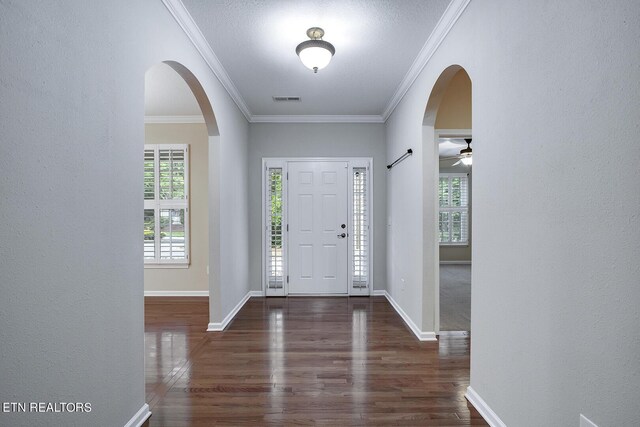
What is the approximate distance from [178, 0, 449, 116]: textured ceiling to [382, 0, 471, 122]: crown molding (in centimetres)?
5

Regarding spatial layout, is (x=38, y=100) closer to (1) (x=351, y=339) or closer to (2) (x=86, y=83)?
(2) (x=86, y=83)

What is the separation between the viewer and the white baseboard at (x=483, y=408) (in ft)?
6.09

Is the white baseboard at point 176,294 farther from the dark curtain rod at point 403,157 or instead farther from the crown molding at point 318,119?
the dark curtain rod at point 403,157

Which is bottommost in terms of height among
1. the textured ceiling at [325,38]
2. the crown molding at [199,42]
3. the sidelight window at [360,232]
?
the sidelight window at [360,232]

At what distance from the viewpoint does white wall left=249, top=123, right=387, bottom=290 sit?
4.99m

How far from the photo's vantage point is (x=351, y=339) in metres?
3.25

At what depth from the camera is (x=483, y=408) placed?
2.00 meters

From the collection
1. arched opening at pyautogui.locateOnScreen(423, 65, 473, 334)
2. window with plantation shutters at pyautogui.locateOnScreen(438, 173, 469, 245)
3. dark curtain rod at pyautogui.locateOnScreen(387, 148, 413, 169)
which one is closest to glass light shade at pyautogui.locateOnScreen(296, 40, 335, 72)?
arched opening at pyautogui.locateOnScreen(423, 65, 473, 334)

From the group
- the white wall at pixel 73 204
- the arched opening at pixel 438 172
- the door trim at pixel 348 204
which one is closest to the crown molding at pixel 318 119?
the door trim at pixel 348 204

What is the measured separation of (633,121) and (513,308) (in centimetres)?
101

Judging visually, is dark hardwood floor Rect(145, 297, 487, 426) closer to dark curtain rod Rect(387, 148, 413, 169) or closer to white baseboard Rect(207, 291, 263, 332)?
white baseboard Rect(207, 291, 263, 332)

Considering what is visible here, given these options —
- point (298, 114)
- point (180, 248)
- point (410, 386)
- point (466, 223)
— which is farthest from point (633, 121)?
point (466, 223)

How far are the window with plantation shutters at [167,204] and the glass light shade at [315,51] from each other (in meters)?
2.91

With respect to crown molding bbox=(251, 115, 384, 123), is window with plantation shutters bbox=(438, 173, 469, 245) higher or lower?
lower
